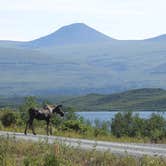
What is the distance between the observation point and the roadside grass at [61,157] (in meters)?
15.4

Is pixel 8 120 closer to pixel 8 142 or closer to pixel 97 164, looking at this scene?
pixel 8 142

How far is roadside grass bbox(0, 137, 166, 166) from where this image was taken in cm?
1537

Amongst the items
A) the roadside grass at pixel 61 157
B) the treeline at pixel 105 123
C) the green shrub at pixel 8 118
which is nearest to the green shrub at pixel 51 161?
the roadside grass at pixel 61 157

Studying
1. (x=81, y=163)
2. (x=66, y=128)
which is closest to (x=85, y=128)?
(x=66, y=128)

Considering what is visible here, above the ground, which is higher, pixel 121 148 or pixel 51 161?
pixel 51 161

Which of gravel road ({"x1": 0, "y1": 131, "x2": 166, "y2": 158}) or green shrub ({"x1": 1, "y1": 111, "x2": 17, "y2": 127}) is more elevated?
gravel road ({"x1": 0, "y1": 131, "x2": 166, "y2": 158})

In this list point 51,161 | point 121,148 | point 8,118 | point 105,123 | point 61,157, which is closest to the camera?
point 51,161

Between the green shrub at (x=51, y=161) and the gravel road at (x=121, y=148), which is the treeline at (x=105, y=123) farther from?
the green shrub at (x=51, y=161)

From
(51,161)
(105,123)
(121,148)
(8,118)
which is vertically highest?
(51,161)

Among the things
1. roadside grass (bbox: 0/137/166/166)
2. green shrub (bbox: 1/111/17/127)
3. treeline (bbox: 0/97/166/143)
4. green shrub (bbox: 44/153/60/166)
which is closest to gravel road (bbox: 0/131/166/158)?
roadside grass (bbox: 0/137/166/166)

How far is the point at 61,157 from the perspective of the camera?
52.4 feet

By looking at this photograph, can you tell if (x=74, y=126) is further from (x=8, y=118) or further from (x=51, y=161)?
(x=51, y=161)

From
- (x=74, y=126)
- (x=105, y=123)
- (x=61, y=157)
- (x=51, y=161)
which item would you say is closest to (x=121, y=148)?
(x=61, y=157)

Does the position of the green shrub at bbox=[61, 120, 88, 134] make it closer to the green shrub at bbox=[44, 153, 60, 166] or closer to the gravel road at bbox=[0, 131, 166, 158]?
the gravel road at bbox=[0, 131, 166, 158]
